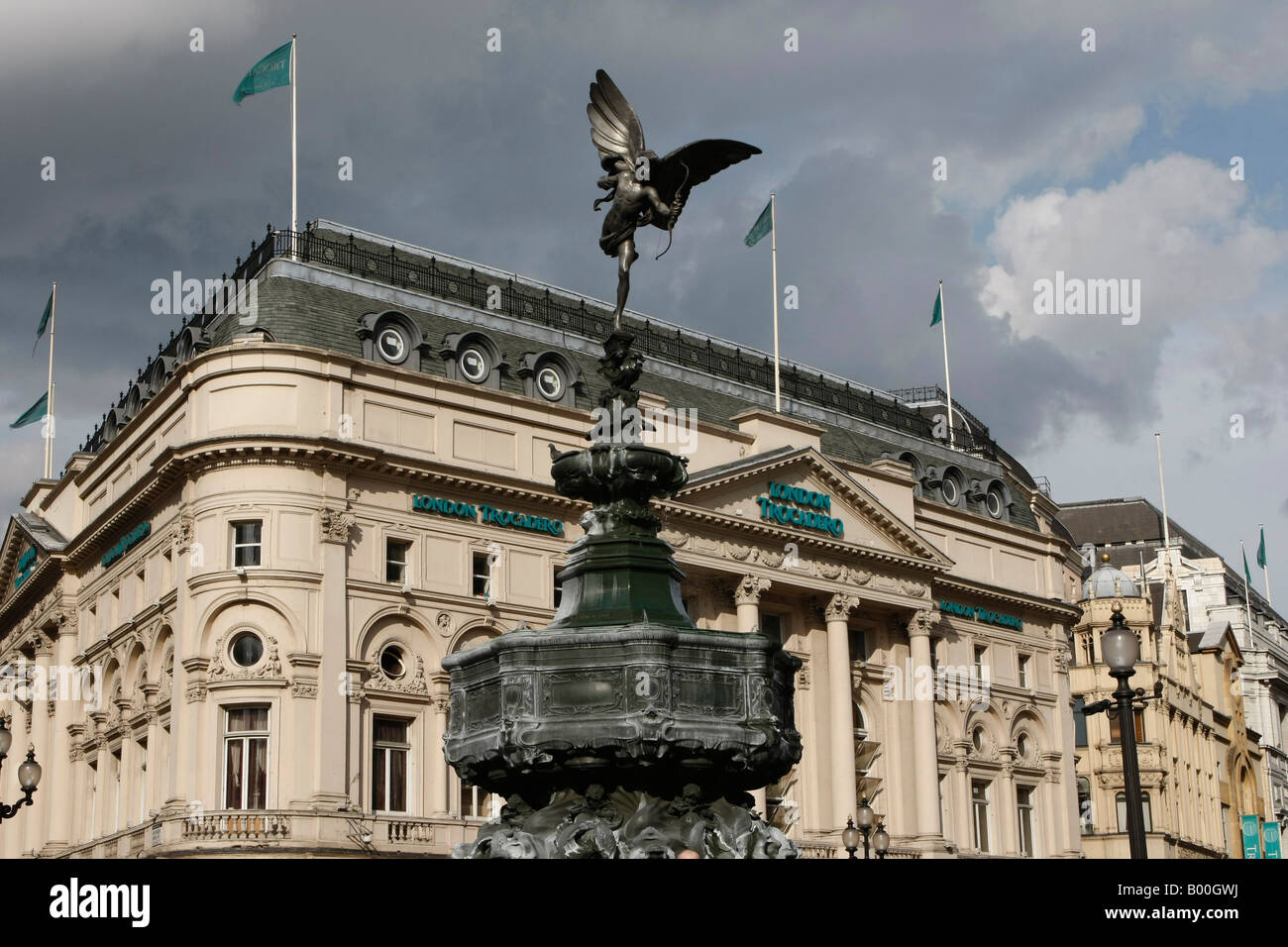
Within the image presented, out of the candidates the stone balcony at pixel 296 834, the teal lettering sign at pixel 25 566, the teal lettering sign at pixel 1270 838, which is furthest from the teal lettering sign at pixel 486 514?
the teal lettering sign at pixel 1270 838

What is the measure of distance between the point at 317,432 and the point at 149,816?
12.9 metres

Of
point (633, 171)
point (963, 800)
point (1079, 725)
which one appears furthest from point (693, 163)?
point (1079, 725)

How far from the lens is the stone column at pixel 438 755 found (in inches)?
2208

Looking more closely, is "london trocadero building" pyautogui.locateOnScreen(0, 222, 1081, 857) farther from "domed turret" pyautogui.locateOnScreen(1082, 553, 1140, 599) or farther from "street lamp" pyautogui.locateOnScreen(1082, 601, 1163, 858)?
"street lamp" pyautogui.locateOnScreen(1082, 601, 1163, 858)

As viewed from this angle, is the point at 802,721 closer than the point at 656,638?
No

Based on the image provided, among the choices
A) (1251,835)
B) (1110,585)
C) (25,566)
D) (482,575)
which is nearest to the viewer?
(482,575)

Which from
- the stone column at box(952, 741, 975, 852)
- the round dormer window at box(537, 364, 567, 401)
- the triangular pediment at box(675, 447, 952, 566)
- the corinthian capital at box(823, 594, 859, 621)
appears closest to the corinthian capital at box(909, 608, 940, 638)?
the triangular pediment at box(675, 447, 952, 566)

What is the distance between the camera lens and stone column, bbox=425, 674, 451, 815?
56094 millimetres

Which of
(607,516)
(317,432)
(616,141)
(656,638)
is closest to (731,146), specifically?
(616,141)

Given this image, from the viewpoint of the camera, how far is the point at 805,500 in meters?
67.2

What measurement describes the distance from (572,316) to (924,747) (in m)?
21.3

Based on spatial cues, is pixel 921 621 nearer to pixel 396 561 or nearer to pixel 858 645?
pixel 858 645

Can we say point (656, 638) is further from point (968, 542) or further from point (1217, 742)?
point (1217, 742)
